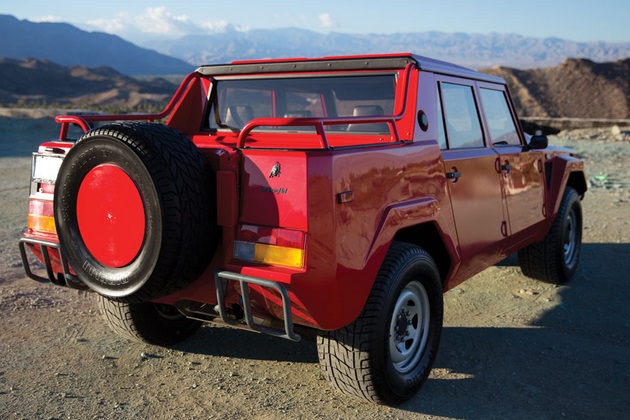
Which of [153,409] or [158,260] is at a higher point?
[158,260]

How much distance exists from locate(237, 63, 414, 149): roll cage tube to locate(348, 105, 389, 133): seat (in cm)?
19

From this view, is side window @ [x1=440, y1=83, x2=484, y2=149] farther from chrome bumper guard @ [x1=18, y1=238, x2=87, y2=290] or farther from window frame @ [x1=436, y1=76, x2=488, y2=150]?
chrome bumper guard @ [x1=18, y1=238, x2=87, y2=290]

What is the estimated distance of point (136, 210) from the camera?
2.91 meters

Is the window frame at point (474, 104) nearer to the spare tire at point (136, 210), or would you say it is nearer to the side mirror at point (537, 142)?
the side mirror at point (537, 142)

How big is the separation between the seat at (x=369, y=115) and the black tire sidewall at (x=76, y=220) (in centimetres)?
159

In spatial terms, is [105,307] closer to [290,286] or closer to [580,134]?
[290,286]

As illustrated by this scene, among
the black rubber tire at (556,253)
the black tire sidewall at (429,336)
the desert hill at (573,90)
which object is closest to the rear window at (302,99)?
the black tire sidewall at (429,336)

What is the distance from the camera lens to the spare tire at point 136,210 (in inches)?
110

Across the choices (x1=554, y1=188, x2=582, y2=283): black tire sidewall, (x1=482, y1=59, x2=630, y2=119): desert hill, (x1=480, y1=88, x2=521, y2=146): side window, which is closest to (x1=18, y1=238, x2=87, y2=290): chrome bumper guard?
(x1=480, y1=88, x2=521, y2=146): side window

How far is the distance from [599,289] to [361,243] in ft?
11.4

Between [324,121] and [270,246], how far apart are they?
24.6 inches

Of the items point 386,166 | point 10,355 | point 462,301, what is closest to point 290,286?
point 386,166

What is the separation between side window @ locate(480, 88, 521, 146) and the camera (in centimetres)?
472

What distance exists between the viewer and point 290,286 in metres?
2.82
